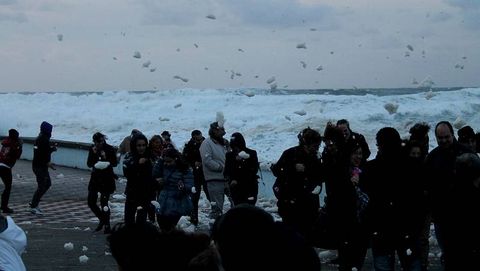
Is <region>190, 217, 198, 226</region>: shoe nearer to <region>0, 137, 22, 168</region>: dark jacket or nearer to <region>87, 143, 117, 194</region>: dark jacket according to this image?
<region>87, 143, 117, 194</region>: dark jacket

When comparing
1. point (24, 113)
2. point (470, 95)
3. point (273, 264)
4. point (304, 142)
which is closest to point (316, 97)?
point (470, 95)

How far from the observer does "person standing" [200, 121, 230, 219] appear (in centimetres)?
1184

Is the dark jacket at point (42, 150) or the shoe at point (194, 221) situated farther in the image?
the dark jacket at point (42, 150)

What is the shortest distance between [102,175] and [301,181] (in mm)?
4158

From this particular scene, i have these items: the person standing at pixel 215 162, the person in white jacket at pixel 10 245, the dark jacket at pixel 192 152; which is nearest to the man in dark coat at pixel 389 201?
the person in white jacket at pixel 10 245

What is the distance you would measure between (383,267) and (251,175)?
430 centimetres

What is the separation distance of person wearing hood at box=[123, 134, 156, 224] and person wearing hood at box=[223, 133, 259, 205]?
103cm

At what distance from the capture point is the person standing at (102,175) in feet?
38.9

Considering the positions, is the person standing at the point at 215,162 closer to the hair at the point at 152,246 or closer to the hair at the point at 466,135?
the hair at the point at 466,135

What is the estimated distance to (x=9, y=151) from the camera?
13734mm

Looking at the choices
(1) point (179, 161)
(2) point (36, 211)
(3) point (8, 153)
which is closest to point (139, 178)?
(1) point (179, 161)

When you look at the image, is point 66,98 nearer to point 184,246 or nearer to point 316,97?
point 316,97

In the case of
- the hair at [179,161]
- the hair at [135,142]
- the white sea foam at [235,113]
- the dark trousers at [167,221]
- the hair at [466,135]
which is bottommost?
the white sea foam at [235,113]

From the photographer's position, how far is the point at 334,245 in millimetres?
7680
